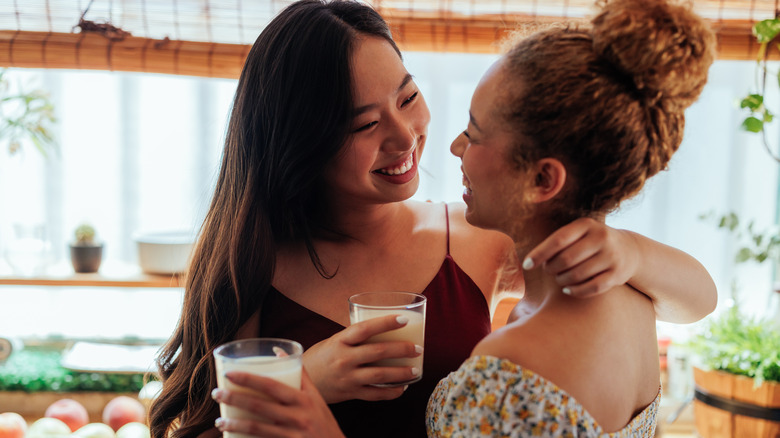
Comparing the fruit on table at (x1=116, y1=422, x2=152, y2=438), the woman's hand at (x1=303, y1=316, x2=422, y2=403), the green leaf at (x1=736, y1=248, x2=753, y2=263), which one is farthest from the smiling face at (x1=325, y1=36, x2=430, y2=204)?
the green leaf at (x1=736, y1=248, x2=753, y2=263)

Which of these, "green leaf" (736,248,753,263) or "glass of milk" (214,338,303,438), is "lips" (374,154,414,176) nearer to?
"glass of milk" (214,338,303,438)

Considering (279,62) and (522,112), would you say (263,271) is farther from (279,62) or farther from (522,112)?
(522,112)

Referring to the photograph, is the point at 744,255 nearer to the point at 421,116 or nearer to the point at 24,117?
the point at 421,116

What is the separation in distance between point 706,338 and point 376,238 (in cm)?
148

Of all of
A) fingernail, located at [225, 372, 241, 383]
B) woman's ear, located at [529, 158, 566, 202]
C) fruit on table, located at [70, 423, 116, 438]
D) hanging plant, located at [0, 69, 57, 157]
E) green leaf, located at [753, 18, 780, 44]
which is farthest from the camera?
→ hanging plant, located at [0, 69, 57, 157]

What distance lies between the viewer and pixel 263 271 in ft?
5.12

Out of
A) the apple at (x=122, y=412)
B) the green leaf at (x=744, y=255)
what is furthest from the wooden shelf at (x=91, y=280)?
the green leaf at (x=744, y=255)

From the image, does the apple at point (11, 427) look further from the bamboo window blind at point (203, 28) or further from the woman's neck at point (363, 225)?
the woman's neck at point (363, 225)

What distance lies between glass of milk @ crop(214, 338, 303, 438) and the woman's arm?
1.19 feet

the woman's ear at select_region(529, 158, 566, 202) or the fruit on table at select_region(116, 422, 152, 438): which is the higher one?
the woman's ear at select_region(529, 158, 566, 202)

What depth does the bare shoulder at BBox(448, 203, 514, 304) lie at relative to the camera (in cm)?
162

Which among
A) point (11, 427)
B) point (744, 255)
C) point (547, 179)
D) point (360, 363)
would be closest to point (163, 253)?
point (11, 427)

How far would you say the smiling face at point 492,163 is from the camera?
1.12 metres

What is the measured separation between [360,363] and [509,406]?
27 centimetres
